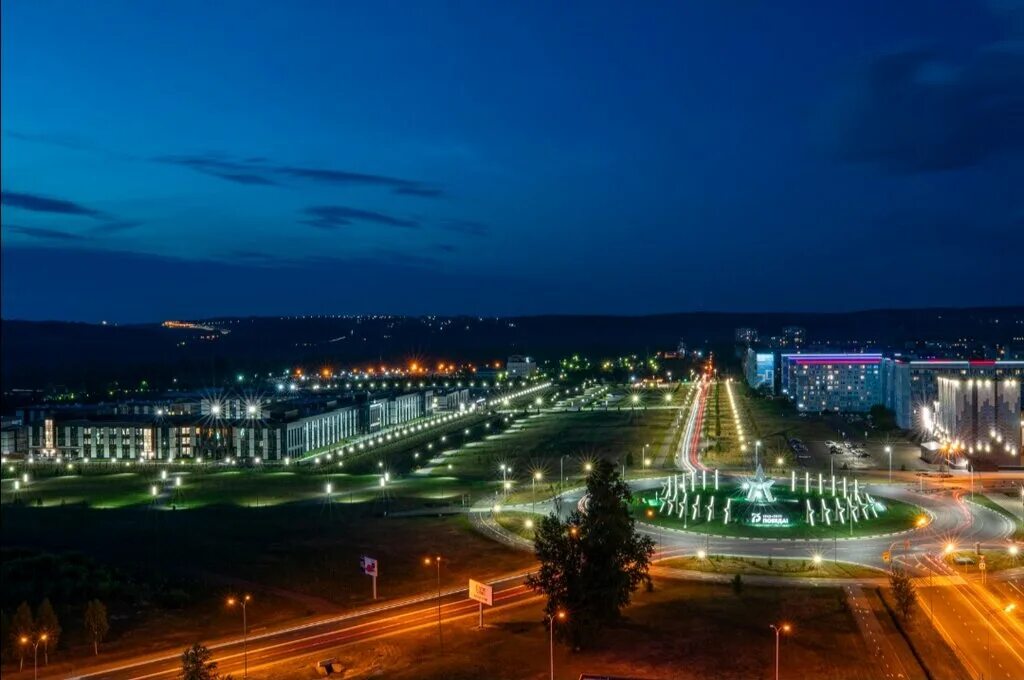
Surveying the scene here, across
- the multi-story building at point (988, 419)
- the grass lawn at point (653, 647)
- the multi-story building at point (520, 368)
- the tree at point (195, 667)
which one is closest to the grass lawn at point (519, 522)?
the grass lawn at point (653, 647)

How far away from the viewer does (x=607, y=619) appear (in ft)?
74.1

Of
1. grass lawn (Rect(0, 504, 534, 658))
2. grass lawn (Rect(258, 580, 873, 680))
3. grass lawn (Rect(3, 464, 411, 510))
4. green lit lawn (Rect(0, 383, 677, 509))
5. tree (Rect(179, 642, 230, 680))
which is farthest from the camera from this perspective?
green lit lawn (Rect(0, 383, 677, 509))

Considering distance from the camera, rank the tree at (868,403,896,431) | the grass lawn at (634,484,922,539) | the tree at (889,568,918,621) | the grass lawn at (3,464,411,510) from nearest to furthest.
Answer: the tree at (889,568,918,621) < the grass lawn at (634,484,922,539) < the grass lawn at (3,464,411,510) < the tree at (868,403,896,431)

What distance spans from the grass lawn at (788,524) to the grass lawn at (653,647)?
8.63 m

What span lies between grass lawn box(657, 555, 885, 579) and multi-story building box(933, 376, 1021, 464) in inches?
947

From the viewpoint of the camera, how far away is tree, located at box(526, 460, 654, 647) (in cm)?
2222

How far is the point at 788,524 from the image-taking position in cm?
3566

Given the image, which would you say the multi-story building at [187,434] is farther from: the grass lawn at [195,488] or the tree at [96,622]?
the tree at [96,622]

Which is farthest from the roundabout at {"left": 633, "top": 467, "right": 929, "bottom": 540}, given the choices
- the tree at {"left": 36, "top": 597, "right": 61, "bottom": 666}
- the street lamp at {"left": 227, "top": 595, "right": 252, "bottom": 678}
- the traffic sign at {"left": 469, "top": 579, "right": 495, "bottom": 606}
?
the tree at {"left": 36, "top": 597, "right": 61, "bottom": 666}

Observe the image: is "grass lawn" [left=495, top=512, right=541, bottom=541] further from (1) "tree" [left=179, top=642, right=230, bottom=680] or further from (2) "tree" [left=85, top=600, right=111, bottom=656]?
(1) "tree" [left=179, top=642, right=230, bottom=680]

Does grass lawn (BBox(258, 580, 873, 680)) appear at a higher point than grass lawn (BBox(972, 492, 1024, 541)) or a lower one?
lower

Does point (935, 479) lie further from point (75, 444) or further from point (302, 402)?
point (75, 444)

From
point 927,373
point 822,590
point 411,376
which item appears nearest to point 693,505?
point 822,590

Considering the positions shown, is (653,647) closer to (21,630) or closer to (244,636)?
(244,636)
